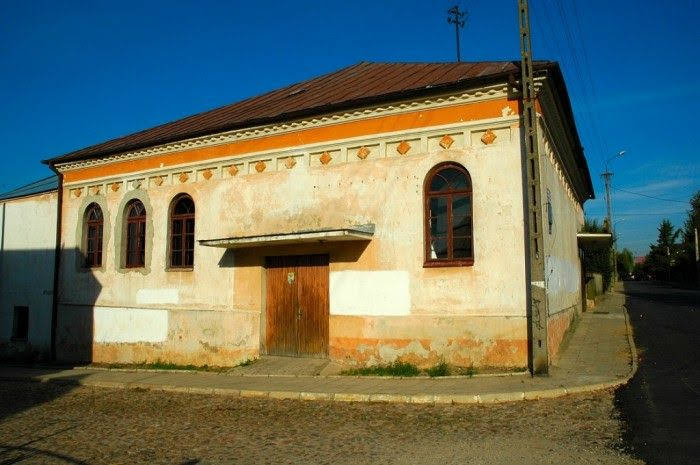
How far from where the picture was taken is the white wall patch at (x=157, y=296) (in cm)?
1455

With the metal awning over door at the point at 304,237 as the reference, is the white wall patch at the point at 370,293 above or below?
below

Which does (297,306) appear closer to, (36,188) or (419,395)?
(419,395)

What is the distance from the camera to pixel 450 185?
37.4 feet

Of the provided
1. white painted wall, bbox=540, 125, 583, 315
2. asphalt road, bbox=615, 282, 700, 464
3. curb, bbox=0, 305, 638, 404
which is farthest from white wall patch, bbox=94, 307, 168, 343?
asphalt road, bbox=615, 282, 700, 464

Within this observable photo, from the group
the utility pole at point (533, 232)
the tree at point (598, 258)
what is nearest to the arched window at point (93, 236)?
the utility pole at point (533, 232)

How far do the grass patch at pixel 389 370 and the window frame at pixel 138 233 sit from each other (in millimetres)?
7255

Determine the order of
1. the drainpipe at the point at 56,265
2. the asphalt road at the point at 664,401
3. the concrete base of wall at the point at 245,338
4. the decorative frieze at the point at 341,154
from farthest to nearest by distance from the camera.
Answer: the drainpipe at the point at 56,265, the decorative frieze at the point at 341,154, the concrete base of wall at the point at 245,338, the asphalt road at the point at 664,401

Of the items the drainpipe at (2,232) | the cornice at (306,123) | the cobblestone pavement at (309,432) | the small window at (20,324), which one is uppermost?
the cornice at (306,123)

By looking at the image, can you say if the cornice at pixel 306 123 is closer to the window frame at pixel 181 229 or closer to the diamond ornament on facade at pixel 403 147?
the diamond ornament on facade at pixel 403 147

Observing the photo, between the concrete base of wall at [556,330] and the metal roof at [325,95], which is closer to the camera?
the concrete base of wall at [556,330]

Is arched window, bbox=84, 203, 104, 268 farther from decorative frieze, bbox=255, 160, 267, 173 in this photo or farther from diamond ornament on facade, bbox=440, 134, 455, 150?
diamond ornament on facade, bbox=440, 134, 455, 150

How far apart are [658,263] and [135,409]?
284 ft

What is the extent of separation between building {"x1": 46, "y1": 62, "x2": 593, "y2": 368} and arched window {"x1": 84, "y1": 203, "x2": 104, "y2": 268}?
53mm

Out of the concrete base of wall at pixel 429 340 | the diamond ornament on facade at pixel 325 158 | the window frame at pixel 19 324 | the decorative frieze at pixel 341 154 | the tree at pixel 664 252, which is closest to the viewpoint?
the concrete base of wall at pixel 429 340
